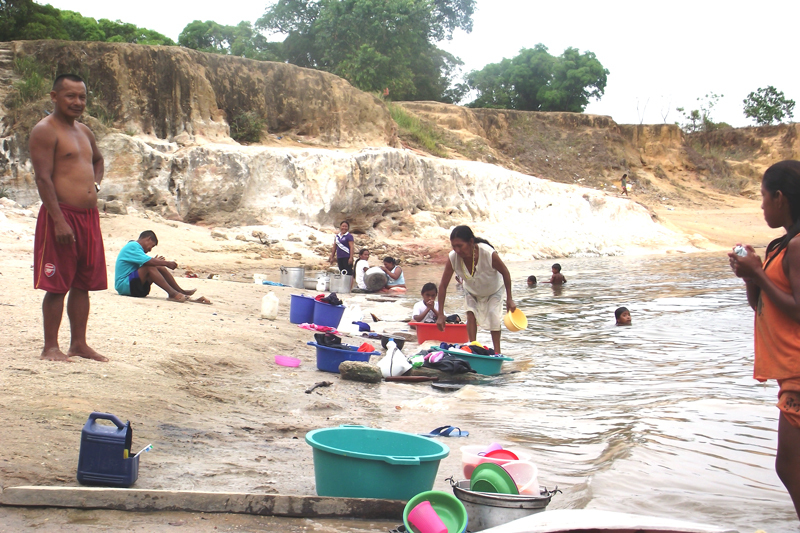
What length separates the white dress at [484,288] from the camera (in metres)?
7.11

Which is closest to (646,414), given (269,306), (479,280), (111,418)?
(479,280)

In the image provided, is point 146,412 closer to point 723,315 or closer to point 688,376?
point 688,376

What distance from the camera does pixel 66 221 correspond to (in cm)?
439

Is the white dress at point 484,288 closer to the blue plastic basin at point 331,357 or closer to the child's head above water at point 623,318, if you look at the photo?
the blue plastic basin at point 331,357

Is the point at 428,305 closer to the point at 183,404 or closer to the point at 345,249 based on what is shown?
the point at 183,404

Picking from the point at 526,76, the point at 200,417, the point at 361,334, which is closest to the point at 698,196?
the point at 526,76

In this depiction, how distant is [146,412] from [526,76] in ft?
171

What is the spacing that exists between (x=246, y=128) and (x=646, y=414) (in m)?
22.5

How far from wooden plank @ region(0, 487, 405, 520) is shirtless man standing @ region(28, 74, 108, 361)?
6.50 ft

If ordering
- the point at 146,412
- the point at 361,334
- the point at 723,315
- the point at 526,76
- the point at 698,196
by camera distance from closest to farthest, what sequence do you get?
the point at 146,412 → the point at 361,334 → the point at 723,315 → the point at 698,196 → the point at 526,76

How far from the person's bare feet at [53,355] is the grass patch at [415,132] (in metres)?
29.9

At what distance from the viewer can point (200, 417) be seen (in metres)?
4.11

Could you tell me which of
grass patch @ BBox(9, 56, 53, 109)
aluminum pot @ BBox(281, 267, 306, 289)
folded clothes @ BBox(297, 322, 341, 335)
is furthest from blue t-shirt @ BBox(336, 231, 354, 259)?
grass patch @ BBox(9, 56, 53, 109)

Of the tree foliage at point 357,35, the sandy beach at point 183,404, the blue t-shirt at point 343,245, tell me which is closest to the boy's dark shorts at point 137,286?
the sandy beach at point 183,404
